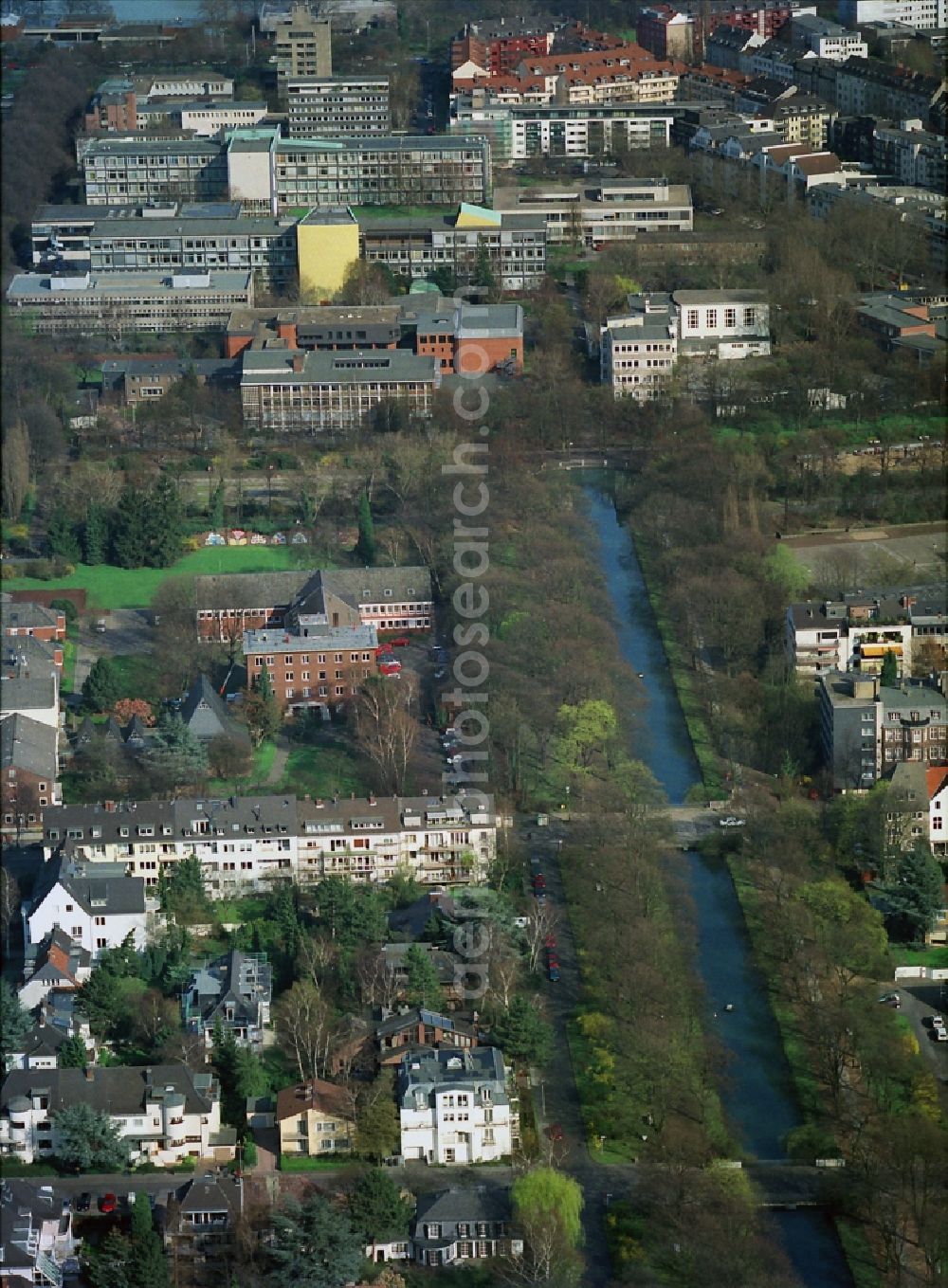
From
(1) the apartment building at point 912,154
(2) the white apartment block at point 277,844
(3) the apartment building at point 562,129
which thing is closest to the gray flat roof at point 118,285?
(3) the apartment building at point 562,129

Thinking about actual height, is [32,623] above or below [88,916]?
below

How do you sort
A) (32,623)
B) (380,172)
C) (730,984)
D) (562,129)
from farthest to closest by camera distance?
(562,129) → (380,172) → (32,623) → (730,984)

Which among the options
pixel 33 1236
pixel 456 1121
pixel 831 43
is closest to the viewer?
pixel 33 1236

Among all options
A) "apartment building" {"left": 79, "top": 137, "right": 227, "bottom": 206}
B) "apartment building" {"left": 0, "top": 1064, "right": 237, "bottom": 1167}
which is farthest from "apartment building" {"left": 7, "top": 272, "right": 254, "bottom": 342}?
"apartment building" {"left": 0, "top": 1064, "right": 237, "bottom": 1167}

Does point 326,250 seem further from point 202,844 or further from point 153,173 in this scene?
point 202,844

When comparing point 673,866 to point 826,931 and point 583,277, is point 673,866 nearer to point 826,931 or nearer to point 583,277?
point 826,931

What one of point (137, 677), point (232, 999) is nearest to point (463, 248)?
point (137, 677)
